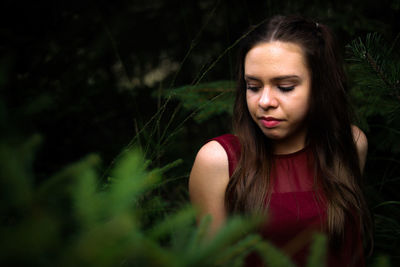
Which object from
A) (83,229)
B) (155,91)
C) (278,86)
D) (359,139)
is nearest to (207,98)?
(155,91)

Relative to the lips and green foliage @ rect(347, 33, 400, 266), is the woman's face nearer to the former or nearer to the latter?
the lips

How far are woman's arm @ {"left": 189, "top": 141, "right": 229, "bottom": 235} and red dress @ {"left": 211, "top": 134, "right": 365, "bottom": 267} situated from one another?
0.13 ft

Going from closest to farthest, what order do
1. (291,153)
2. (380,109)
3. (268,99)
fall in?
1. (268,99)
2. (291,153)
3. (380,109)

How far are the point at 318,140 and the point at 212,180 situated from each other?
0.56 metres

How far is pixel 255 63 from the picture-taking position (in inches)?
56.2

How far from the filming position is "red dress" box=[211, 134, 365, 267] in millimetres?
1514

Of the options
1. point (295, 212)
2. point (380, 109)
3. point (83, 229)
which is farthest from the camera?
point (380, 109)

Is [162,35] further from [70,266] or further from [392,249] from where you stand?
[70,266]

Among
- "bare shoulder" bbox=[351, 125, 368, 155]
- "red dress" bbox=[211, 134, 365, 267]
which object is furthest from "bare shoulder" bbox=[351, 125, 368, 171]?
"red dress" bbox=[211, 134, 365, 267]

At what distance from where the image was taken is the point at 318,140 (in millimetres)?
1685

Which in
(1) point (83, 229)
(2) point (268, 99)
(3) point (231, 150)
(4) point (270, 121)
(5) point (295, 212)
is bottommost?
(5) point (295, 212)

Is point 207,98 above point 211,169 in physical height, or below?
above

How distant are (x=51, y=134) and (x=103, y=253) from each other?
1995 mm

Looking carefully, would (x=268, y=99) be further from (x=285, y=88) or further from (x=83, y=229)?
(x=83, y=229)
